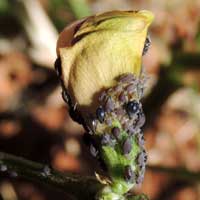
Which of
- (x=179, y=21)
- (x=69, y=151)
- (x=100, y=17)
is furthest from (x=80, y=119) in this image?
(x=179, y=21)

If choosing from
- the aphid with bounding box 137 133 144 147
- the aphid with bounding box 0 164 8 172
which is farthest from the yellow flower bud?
the aphid with bounding box 0 164 8 172

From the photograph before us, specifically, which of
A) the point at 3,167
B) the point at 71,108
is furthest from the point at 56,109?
the point at 71,108

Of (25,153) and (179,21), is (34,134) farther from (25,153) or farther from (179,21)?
(179,21)

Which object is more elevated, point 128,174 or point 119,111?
point 119,111

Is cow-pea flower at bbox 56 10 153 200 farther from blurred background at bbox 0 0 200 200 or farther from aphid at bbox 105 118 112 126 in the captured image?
blurred background at bbox 0 0 200 200

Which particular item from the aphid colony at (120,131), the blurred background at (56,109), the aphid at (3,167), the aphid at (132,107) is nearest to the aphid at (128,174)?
the aphid colony at (120,131)

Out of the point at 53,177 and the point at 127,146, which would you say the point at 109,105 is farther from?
the point at 53,177
